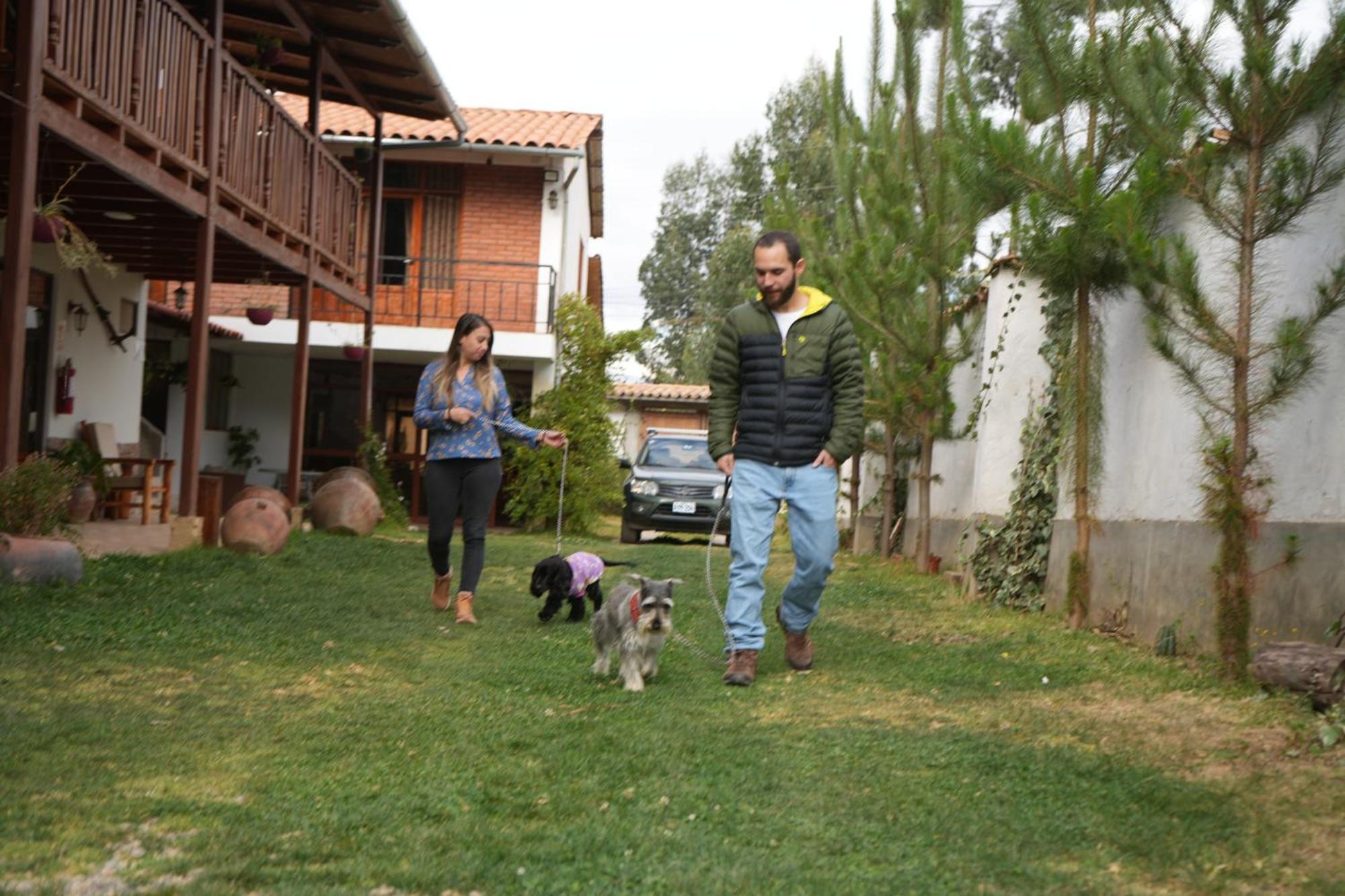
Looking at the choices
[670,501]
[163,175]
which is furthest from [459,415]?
[670,501]

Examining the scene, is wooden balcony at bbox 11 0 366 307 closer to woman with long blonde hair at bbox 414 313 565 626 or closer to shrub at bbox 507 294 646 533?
woman with long blonde hair at bbox 414 313 565 626

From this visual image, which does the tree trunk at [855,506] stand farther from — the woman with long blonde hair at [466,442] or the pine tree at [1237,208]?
the pine tree at [1237,208]

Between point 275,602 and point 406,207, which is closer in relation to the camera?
point 275,602

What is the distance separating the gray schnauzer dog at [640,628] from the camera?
607 cm

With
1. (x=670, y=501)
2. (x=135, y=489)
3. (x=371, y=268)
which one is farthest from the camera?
(x=670, y=501)

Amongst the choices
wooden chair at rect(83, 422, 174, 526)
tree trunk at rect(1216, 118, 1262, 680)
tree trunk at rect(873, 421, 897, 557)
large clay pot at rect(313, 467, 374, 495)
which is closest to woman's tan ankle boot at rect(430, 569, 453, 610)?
wooden chair at rect(83, 422, 174, 526)

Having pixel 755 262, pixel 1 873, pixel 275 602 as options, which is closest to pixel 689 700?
pixel 755 262

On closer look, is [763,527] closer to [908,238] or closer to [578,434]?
[908,238]

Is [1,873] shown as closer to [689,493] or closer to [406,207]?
[689,493]

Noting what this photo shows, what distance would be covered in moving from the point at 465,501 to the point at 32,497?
2.40m

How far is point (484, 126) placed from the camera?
74.3 ft

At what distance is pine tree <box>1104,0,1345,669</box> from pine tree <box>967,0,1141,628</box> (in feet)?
1.99

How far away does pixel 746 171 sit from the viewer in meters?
41.2

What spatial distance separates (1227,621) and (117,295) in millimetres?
13374
